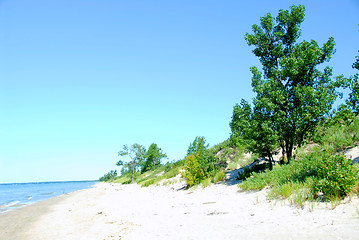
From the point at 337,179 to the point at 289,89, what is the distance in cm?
788

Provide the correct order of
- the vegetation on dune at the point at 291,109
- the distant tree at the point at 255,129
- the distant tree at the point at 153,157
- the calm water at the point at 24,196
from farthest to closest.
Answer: the distant tree at the point at 153,157 < the calm water at the point at 24,196 < the distant tree at the point at 255,129 < the vegetation on dune at the point at 291,109

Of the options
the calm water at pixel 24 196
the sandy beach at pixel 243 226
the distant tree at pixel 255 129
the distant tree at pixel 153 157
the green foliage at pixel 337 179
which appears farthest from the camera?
the distant tree at pixel 153 157

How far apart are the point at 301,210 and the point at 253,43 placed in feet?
36.4

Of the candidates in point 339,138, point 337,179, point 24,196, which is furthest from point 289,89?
point 24,196

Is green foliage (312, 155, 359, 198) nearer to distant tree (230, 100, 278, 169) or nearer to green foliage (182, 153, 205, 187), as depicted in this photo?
distant tree (230, 100, 278, 169)

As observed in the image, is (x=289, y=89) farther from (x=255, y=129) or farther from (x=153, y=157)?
(x=153, y=157)

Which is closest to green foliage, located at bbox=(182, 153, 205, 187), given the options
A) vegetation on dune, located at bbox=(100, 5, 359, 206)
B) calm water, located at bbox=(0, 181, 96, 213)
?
vegetation on dune, located at bbox=(100, 5, 359, 206)

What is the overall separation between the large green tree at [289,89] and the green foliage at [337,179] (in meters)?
4.71

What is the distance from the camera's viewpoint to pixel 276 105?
39.2 ft

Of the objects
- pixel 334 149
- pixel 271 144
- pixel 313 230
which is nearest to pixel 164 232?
pixel 313 230

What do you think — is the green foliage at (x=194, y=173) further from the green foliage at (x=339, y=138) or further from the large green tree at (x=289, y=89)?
the green foliage at (x=339, y=138)

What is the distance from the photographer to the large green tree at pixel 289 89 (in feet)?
36.5

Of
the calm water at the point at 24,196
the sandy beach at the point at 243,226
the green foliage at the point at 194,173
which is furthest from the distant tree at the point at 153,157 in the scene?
the sandy beach at the point at 243,226

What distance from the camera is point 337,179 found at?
20.5 feet
